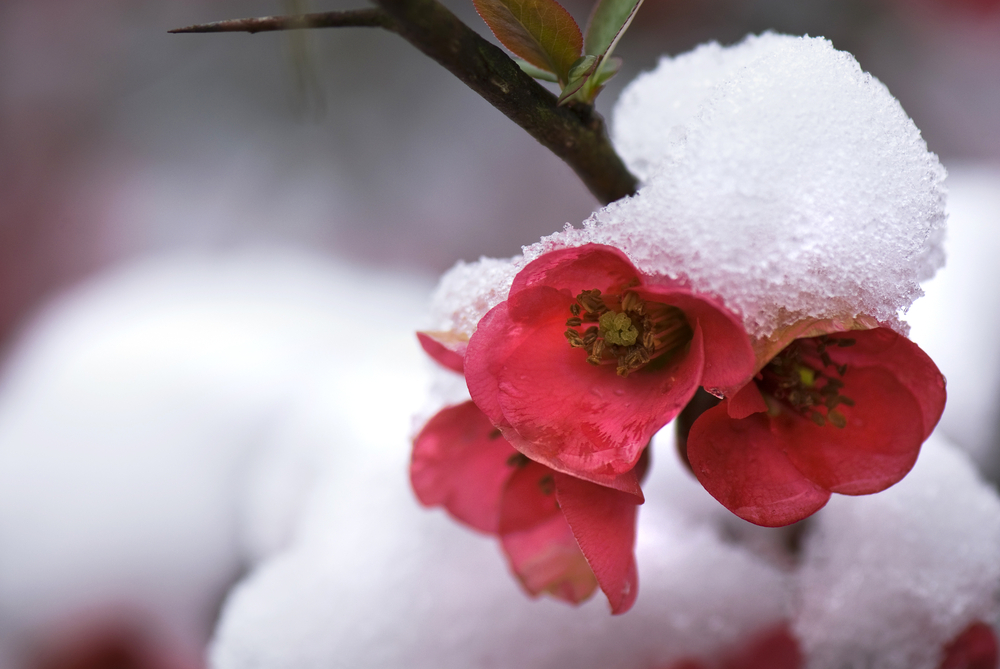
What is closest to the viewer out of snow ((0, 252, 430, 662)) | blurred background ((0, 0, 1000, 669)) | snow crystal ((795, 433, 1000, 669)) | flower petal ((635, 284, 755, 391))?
flower petal ((635, 284, 755, 391))

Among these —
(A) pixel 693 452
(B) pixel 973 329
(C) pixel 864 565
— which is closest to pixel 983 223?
(B) pixel 973 329

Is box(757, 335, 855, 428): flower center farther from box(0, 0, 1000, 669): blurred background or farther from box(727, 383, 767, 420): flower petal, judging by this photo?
box(0, 0, 1000, 669): blurred background

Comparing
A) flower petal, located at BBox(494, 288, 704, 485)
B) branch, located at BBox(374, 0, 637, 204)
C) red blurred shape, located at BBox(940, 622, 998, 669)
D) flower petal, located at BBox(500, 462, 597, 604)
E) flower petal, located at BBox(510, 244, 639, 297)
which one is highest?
branch, located at BBox(374, 0, 637, 204)

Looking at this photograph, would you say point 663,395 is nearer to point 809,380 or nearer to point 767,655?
point 809,380

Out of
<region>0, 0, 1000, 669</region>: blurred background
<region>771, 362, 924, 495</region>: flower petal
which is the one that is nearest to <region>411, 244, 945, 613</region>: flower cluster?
<region>771, 362, 924, 495</region>: flower petal

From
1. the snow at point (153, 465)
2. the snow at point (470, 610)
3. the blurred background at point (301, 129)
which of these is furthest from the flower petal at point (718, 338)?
the blurred background at point (301, 129)

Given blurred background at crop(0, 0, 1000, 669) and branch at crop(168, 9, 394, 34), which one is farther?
blurred background at crop(0, 0, 1000, 669)

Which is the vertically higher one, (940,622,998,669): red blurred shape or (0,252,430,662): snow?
(940,622,998,669): red blurred shape
